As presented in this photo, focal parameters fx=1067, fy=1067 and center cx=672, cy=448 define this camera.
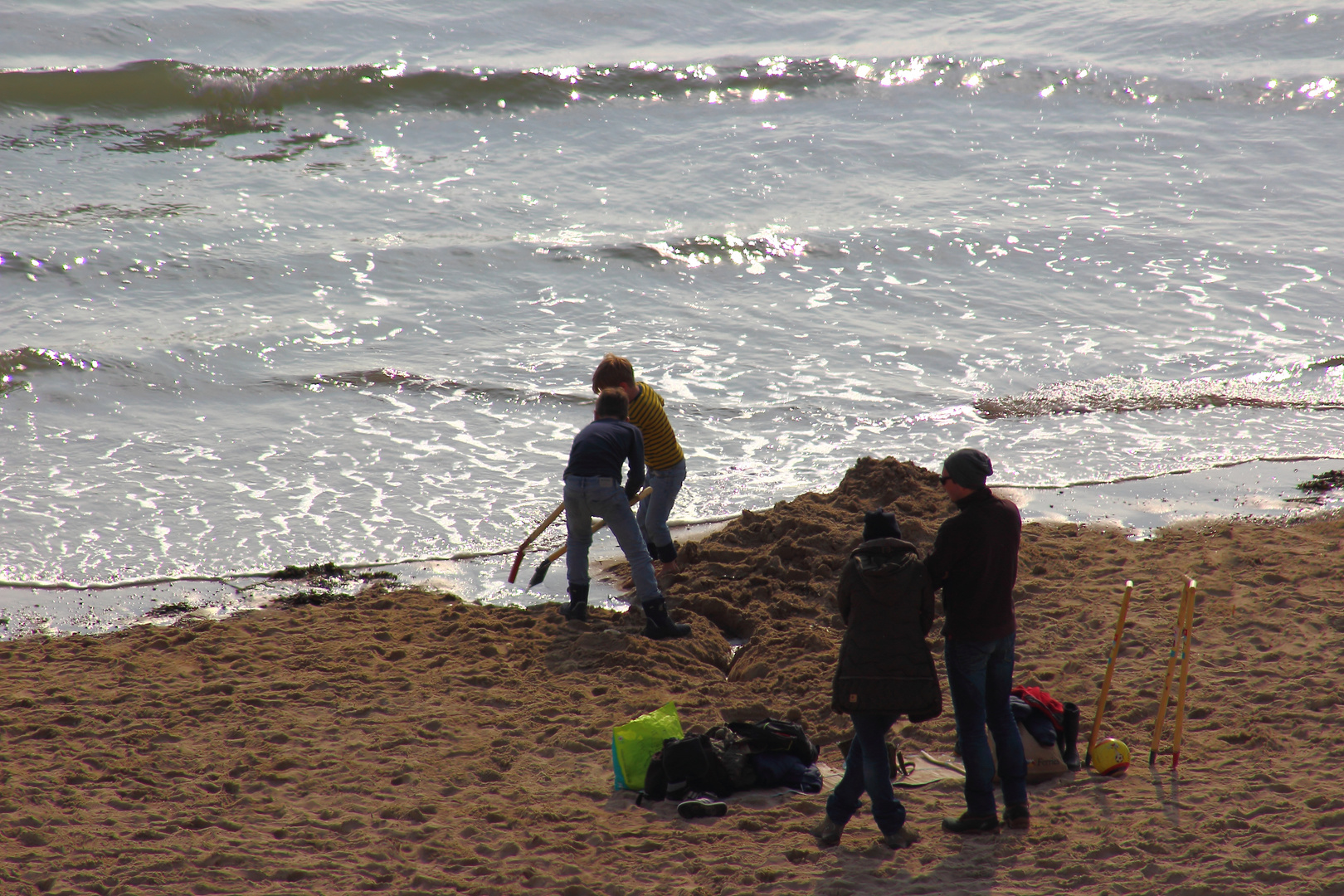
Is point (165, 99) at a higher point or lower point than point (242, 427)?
higher

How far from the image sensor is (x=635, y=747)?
17.3 ft

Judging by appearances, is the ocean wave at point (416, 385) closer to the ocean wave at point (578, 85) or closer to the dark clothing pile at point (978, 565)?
the dark clothing pile at point (978, 565)

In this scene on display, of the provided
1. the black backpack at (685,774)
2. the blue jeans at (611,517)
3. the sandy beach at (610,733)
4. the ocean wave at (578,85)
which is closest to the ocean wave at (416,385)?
the sandy beach at (610,733)

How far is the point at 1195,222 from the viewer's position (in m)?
18.2

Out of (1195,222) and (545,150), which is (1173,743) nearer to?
(1195,222)

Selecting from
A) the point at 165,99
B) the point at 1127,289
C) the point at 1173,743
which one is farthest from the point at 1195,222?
the point at 165,99

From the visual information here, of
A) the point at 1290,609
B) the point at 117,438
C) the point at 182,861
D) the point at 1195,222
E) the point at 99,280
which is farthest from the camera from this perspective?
the point at 1195,222

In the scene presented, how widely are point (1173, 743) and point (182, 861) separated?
4.57 metres

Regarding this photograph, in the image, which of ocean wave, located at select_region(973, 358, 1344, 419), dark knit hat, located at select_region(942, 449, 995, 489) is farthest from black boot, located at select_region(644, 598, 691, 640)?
ocean wave, located at select_region(973, 358, 1344, 419)

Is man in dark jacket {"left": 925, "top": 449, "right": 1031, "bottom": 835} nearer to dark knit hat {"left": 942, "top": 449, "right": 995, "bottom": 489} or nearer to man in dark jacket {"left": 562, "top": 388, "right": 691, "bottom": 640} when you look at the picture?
dark knit hat {"left": 942, "top": 449, "right": 995, "bottom": 489}

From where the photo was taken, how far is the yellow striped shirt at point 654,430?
7.43 meters

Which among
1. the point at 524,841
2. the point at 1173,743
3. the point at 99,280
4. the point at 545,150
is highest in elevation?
the point at 545,150

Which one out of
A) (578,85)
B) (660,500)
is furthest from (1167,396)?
(578,85)

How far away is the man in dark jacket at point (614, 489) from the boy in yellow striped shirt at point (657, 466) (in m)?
0.49
